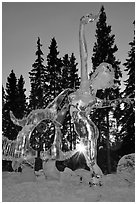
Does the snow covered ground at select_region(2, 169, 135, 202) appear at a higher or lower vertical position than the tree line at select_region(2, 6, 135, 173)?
lower

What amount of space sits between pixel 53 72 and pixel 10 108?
13.3 feet

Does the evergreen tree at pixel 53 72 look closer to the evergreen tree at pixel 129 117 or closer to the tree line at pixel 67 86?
the tree line at pixel 67 86

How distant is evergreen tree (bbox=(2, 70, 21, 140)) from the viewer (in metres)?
16.1

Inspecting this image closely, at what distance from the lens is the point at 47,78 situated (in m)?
17.7

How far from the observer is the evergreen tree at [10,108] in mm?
16128

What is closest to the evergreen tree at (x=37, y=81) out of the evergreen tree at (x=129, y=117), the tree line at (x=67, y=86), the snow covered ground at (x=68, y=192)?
the tree line at (x=67, y=86)

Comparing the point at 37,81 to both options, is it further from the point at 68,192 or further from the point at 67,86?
the point at 68,192

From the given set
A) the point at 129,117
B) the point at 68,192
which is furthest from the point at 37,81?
the point at 68,192

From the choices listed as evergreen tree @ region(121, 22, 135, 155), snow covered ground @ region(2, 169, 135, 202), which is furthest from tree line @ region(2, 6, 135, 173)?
snow covered ground @ region(2, 169, 135, 202)

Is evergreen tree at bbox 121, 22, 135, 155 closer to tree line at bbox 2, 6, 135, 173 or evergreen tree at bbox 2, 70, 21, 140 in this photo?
tree line at bbox 2, 6, 135, 173

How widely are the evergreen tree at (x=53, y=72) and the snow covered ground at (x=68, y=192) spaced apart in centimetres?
1191

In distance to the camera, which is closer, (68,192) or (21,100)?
(68,192)

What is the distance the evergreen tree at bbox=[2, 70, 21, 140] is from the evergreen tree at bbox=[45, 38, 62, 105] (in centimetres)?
239

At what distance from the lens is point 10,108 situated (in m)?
16.9
